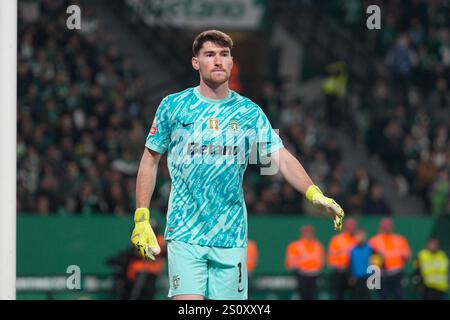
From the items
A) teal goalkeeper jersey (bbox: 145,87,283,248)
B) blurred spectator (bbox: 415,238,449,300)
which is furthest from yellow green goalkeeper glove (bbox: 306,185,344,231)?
blurred spectator (bbox: 415,238,449,300)

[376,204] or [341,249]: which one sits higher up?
[376,204]

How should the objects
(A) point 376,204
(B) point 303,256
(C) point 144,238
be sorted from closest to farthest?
(C) point 144,238 < (B) point 303,256 < (A) point 376,204

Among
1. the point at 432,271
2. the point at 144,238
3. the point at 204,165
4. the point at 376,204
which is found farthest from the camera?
the point at 376,204

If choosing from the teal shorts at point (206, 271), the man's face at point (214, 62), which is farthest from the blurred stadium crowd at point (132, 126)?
the man's face at point (214, 62)

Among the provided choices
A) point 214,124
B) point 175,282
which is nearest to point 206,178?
point 214,124

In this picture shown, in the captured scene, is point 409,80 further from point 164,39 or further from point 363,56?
point 164,39

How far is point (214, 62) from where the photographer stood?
7.61m

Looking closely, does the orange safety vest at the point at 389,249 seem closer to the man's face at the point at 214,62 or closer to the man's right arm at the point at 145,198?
the man's right arm at the point at 145,198

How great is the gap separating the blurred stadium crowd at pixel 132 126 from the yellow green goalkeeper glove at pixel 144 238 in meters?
11.0

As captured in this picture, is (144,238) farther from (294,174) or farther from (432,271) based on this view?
(432,271)

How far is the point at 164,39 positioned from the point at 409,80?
5.04m
